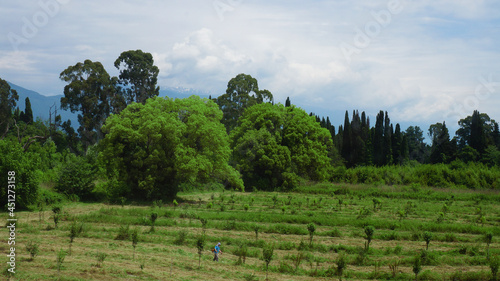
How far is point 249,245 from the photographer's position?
59.2ft

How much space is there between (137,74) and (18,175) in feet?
128

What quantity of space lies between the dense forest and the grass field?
9.59 ft

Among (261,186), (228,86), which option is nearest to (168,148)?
(261,186)

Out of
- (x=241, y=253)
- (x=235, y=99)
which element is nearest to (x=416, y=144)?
(x=235, y=99)

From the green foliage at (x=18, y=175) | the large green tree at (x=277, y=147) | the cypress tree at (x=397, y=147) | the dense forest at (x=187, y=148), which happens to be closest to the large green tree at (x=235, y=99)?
the dense forest at (x=187, y=148)

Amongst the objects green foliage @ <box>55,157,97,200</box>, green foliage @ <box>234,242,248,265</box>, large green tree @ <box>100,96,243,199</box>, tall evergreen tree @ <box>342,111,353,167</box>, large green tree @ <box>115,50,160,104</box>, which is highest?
large green tree @ <box>115,50,160,104</box>

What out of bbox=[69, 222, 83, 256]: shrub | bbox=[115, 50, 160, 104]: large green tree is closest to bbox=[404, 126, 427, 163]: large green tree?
bbox=[115, 50, 160, 104]: large green tree

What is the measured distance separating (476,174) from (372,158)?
2140 centimetres

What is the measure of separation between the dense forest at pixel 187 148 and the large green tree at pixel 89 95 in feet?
0.47

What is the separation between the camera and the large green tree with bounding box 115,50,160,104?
60.2m

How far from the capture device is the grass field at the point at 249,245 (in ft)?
45.4

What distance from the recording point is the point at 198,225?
21.6 meters

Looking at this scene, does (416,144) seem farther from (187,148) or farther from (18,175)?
(18,175)

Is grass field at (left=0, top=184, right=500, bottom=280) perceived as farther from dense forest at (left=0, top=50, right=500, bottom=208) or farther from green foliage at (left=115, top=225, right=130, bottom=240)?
dense forest at (left=0, top=50, right=500, bottom=208)
